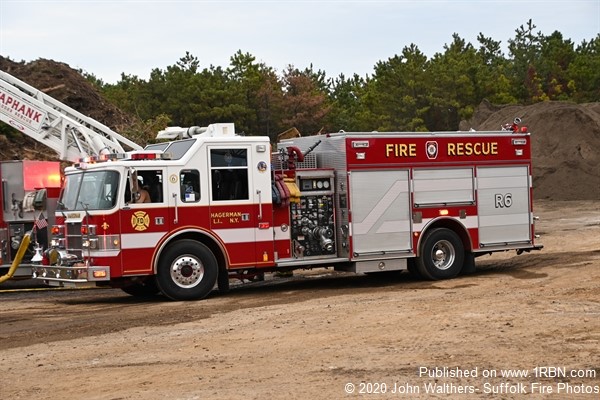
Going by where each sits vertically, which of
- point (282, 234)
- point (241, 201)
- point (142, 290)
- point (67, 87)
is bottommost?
point (142, 290)

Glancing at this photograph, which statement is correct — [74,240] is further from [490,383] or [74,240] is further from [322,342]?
[490,383]

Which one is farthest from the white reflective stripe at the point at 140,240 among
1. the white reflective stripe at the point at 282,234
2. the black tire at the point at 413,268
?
the black tire at the point at 413,268

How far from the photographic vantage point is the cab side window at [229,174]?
53.2 ft

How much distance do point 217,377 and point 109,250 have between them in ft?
20.5

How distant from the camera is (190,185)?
16.0m

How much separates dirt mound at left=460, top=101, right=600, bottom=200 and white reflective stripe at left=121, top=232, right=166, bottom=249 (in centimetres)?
2663

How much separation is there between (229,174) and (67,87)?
77.6 ft

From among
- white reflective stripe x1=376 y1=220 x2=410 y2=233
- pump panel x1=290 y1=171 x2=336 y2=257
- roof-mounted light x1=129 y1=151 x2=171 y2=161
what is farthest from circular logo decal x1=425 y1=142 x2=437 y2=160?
roof-mounted light x1=129 y1=151 x2=171 y2=161

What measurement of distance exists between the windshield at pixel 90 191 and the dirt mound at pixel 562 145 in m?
26.7

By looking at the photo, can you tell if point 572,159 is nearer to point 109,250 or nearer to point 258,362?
point 109,250

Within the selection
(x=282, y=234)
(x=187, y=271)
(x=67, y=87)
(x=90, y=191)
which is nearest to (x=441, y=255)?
(x=282, y=234)

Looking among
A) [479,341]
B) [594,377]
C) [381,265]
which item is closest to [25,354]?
[479,341]

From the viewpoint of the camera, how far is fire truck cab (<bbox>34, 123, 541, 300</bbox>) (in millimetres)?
15680

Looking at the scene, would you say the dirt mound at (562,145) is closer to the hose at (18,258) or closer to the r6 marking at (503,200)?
the r6 marking at (503,200)
